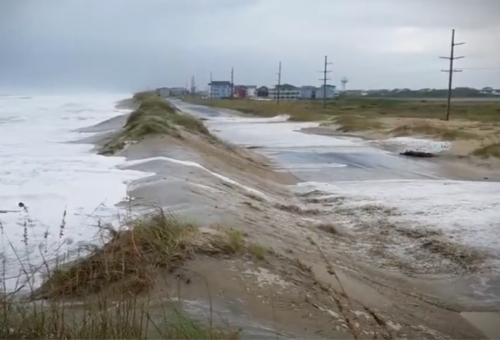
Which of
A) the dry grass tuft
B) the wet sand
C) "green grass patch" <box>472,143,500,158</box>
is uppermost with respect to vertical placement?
the dry grass tuft

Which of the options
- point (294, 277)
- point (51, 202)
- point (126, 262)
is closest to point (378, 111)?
point (51, 202)

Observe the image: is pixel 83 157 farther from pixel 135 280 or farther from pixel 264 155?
pixel 135 280

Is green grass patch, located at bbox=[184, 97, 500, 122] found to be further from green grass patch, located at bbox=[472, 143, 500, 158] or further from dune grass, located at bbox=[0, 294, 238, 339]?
dune grass, located at bbox=[0, 294, 238, 339]

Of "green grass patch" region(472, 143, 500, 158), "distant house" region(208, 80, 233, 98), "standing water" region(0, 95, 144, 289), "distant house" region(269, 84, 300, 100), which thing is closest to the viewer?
"standing water" region(0, 95, 144, 289)

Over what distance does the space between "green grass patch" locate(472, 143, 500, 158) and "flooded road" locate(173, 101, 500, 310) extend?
7.16 ft

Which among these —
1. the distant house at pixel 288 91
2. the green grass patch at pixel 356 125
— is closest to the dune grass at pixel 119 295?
the green grass patch at pixel 356 125

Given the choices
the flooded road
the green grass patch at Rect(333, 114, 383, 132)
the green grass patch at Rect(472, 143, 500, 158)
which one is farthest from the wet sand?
the green grass patch at Rect(333, 114, 383, 132)

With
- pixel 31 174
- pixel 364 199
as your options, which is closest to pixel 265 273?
pixel 364 199

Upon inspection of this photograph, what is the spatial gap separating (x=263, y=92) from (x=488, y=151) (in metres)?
161

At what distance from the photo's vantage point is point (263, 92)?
186m

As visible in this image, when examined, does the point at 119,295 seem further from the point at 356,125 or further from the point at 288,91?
the point at 288,91

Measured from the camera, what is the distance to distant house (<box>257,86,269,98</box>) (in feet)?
611

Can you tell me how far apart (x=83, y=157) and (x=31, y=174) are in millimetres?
5107

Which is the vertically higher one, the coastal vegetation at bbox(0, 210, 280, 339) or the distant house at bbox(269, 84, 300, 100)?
the coastal vegetation at bbox(0, 210, 280, 339)
